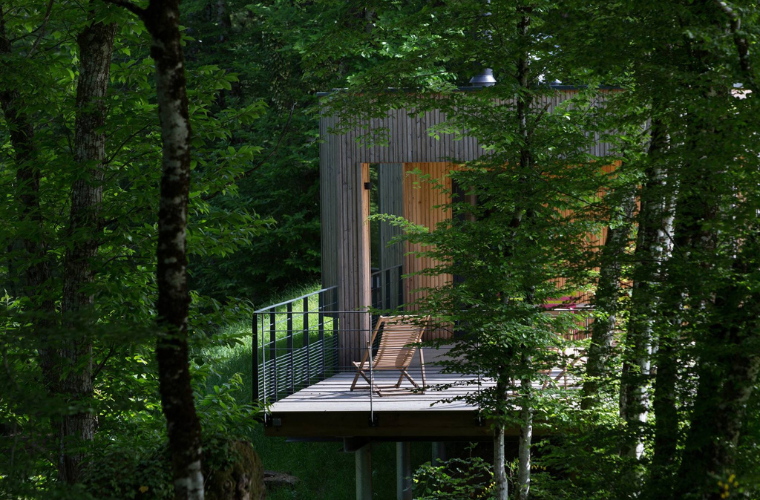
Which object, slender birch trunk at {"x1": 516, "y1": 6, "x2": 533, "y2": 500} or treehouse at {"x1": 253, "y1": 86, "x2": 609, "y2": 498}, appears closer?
slender birch trunk at {"x1": 516, "y1": 6, "x2": 533, "y2": 500}

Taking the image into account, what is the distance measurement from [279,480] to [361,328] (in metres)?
2.72

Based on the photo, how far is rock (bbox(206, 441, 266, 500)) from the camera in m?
4.71

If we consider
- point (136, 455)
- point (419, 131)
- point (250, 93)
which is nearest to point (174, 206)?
point (136, 455)

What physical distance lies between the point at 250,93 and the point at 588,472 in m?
14.8

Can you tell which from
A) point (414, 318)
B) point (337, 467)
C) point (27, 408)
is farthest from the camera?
point (337, 467)

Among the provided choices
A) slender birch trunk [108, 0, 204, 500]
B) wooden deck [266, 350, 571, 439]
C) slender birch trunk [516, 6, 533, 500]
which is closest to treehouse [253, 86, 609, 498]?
wooden deck [266, 350, 571, 439]

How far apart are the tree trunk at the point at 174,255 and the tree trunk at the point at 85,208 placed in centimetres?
191

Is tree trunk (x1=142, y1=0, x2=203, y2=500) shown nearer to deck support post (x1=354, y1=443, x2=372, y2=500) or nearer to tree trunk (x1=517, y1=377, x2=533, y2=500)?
tree trunk (x1=517, y1=377, x2=533, y2=500)

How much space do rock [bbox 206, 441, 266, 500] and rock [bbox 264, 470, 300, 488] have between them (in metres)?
5.55

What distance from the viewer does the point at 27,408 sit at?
112 inches

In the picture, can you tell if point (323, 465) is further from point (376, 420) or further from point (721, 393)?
point (721, 393)

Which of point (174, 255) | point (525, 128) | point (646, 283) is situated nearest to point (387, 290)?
point (525, 128)

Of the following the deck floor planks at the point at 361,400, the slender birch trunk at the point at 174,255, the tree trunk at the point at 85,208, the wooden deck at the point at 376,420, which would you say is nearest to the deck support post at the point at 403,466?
the deck floor planks at the point at 361,400

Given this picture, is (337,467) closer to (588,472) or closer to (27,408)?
(588,472)
